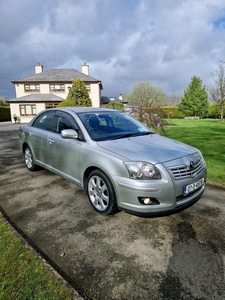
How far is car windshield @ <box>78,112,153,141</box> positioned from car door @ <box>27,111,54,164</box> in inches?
40.8

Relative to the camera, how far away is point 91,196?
3.27 metres

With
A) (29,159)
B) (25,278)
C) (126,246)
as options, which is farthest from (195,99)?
(25,278)

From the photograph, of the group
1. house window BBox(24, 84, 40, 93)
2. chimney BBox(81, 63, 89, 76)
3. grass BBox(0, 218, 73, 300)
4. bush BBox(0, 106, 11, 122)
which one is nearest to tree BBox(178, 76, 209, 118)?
chimney BBox(81, 63, 89, 76)

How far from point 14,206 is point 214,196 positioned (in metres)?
3.71

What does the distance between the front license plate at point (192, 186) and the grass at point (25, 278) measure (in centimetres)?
184

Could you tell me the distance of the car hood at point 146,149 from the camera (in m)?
2.76

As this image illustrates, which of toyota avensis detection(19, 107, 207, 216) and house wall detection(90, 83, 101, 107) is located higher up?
house wall detection(90, 83, 101, 107)

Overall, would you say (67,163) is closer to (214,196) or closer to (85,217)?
(85,217)

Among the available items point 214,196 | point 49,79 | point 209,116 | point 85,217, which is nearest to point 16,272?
point 85,217

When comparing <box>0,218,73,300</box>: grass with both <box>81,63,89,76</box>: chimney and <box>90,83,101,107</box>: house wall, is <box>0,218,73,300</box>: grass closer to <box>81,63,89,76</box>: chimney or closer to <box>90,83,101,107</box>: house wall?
<box>90,83,101,107</box>: house wall

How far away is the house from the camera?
101ft

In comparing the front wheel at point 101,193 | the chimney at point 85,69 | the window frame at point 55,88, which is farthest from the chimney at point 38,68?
the front wheel at point 101,193

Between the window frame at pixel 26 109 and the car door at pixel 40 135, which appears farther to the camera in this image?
the window frame at pixel 26 109

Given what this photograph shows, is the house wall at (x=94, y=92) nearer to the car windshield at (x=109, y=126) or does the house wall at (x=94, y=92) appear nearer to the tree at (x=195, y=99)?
the tree at (x=195, y=99)
